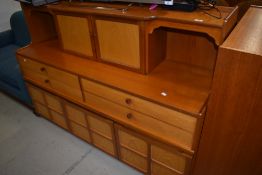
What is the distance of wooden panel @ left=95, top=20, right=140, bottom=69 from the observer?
125cm

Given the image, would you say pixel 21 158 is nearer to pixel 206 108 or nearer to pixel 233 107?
pixel 206 108

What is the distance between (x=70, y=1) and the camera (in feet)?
5.16

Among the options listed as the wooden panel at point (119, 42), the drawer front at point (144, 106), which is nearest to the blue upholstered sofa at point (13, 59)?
the drawer front at point (144, 106)

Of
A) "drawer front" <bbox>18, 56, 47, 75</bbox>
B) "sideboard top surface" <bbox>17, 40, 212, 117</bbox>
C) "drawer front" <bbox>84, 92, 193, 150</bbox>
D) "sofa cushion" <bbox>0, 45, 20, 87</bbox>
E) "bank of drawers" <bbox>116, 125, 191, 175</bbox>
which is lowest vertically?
"bank of drawers" <bbox>116, 125, 191, 175</bbox>

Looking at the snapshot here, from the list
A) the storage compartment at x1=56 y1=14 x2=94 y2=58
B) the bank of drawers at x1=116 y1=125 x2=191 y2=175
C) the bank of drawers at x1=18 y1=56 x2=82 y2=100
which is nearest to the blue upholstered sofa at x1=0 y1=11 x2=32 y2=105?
the bank of drawers at x1=18 y1=56 x2=82 y2=100

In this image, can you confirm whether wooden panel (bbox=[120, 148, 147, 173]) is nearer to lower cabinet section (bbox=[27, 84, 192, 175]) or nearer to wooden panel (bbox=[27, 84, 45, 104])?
lower cabinet section (bbox=[27, 84, 192, 175])

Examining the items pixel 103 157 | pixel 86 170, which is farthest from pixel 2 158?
pixel 103 157

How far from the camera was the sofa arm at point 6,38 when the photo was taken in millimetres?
2696

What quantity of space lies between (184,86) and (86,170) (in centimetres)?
104

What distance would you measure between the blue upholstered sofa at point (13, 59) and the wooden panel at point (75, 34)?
777 mm

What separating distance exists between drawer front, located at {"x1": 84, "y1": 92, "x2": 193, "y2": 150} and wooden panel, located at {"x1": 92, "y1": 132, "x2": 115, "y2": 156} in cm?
29

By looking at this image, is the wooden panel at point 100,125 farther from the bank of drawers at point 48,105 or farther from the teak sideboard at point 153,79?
the bank of drawers at point 48,105

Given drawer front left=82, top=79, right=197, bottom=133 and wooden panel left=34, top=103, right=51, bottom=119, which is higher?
drawer front left=82, top=79, right=197, bottom=133

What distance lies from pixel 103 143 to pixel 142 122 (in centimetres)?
54
